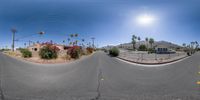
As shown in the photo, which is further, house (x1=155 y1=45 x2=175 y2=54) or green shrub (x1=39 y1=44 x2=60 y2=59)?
house (x1=155 y1=45 x2=175 y2=54)

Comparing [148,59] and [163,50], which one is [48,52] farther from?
[163,50]

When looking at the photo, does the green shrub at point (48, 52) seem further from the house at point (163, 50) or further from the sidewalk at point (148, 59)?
the house at point (163, 50)

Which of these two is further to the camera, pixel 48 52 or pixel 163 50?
pixel 163 50

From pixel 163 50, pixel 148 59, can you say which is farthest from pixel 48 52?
pixel 163 50

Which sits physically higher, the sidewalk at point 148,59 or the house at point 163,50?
the house at point 163,50

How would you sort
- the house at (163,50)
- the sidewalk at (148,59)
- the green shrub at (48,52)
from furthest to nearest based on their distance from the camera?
the house at (163,50) < the green shrub at (48,52) < the sidewalk at (148,59)

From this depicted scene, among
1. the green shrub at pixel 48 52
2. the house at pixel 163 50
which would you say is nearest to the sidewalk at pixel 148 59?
the green shrub at pixel 48 52

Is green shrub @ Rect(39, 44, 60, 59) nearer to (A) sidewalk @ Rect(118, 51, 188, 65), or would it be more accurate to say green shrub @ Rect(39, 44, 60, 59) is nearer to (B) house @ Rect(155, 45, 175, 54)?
(A) sidewalk @ Rect(118, 51, 188, 65)

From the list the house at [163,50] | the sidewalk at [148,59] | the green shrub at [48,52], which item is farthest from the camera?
the house at [163,50]

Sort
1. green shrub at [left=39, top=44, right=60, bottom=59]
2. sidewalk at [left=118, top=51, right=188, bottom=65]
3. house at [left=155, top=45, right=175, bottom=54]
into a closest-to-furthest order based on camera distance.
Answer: sidewalk at [left=118, top=51, right=188, bottom=65] → green shrub at [left=39, top=44, right=60, bottom=59] → house at [left=155, top=45, right=175, bottom=54]

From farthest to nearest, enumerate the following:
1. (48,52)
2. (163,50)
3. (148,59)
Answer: (163,50)
(48,52)
(148,59)

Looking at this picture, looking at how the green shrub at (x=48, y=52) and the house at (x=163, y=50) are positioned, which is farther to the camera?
the house at (x=163, y=50)

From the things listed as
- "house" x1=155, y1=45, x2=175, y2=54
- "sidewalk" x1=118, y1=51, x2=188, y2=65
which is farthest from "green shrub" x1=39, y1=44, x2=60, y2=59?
"house" x1=155, y1=45, x2=175, y2=54

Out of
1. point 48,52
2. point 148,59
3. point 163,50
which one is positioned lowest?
point 148,59
